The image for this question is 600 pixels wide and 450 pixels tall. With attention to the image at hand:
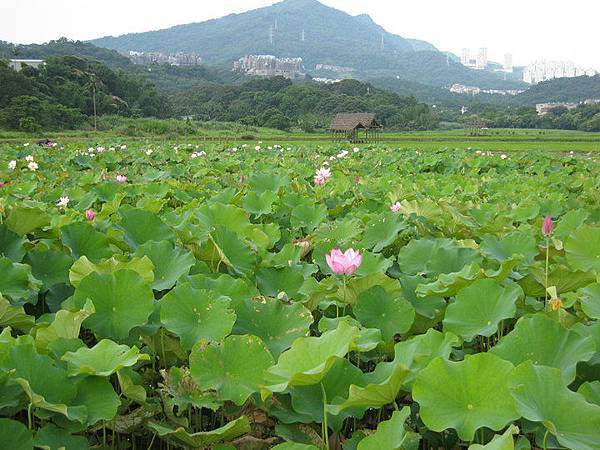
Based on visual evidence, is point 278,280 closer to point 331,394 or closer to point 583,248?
point 331,394

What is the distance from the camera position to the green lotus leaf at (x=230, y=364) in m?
1.05

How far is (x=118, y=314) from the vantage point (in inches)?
49.4

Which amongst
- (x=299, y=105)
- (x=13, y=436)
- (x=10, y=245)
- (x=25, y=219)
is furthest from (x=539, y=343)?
(x=299, y=105)

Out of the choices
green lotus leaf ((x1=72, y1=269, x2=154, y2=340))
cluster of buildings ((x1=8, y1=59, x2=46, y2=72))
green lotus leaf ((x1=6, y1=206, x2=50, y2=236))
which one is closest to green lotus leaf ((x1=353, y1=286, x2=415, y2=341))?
green lotus leaf ((x1=72, y1=269, x2=154, y2=340))

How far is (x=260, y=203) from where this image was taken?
2.88m

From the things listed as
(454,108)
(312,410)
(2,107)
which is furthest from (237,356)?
(454,108)

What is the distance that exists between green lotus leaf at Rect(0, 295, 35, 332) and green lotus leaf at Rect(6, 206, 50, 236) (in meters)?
0.65

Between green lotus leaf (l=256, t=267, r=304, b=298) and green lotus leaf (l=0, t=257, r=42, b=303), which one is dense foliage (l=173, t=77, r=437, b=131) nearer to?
green lotus leaf (l=256, t=267, r=304, b=298)

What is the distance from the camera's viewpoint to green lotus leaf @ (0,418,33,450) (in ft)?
2.85

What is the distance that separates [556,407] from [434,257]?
34.9 inches

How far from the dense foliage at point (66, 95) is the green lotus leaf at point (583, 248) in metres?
34.2

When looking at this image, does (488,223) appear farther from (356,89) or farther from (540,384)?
(356,89)

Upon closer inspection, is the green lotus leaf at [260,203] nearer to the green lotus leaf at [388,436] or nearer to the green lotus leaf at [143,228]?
the green lotus leaf at [143,228]

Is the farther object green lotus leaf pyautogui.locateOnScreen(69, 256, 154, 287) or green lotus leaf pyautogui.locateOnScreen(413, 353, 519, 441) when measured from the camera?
green lotus leaf pyautogui.locateOnScreen(69, 256, 154, 287)
